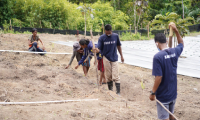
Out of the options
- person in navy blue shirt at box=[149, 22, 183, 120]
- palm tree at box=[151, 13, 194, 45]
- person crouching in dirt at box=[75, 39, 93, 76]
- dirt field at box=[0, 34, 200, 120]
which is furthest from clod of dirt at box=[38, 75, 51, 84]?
palm tree at box=[151, 13, 194, 45]

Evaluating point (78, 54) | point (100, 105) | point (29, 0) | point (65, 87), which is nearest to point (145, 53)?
point (78, 54)

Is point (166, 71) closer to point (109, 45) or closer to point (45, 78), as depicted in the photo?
point (109, 45)

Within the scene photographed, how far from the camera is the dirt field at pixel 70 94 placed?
3215mm

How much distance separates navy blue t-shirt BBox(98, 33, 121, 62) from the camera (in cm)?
466

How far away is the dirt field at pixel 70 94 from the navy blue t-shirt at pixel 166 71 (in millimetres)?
876

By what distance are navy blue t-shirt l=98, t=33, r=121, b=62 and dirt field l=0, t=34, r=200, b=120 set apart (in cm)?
82

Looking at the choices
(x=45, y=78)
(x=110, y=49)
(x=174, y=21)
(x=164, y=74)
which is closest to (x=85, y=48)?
(x=110, y=49)

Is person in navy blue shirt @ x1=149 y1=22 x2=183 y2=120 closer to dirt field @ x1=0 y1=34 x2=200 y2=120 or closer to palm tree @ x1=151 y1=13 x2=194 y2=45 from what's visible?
dirt field @ x1=0 y1=34 x2=200 y2=120

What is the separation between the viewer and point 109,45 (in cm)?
466

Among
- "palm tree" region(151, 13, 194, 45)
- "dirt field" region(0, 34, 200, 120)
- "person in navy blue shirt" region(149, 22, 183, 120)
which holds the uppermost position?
"palm tree" region(151, 13, 194, 45)

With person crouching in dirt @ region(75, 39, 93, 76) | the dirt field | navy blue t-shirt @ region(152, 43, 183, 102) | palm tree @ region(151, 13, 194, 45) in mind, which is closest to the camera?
navy blue t-shirt @ region(152, 43, 183, 102)

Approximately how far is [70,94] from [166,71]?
2632 millimetres

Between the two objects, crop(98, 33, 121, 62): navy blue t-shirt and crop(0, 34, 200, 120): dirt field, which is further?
crop(98, 33, 121, 62): navy blue t-shirt

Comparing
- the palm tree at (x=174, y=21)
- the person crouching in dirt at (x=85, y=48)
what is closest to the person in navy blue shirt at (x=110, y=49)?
the person crouching in dirt at (x=85, y=48)
